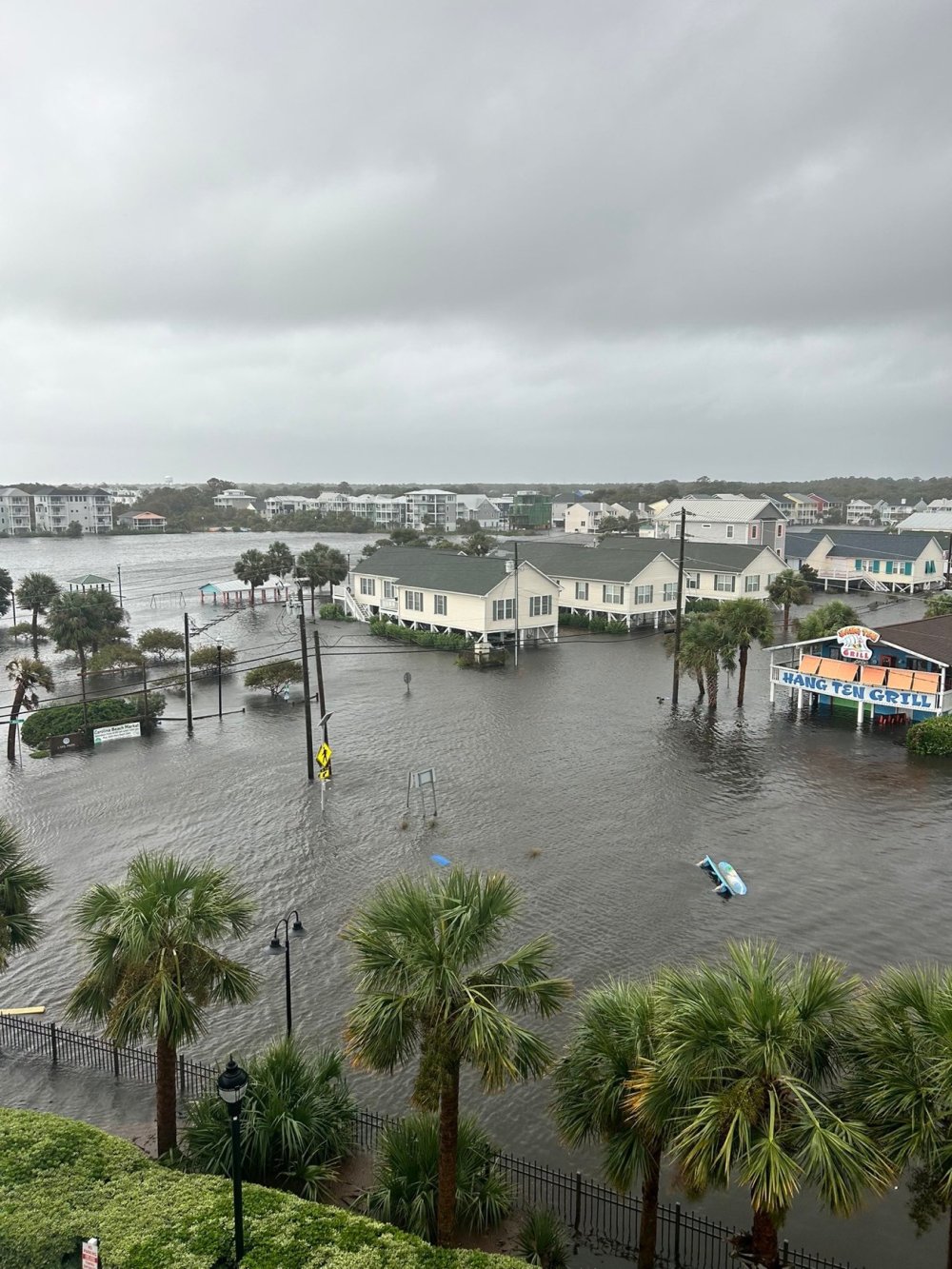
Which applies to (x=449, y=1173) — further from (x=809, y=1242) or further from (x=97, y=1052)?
(x=97, y=1052)

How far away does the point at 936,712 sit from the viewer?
112ft

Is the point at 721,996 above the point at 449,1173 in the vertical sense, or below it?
above

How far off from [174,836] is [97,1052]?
10.3 meters

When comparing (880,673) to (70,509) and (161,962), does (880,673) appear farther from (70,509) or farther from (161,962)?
(70,509)

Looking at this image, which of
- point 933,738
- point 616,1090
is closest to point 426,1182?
point 616,1090

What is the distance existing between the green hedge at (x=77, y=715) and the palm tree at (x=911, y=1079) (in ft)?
113

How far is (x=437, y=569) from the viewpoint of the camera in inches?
2354

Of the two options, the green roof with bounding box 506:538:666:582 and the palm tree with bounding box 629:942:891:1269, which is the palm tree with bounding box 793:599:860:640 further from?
the palm tree with bounding box 629:942:891:1269

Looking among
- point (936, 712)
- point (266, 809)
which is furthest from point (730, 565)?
point (266, 809)

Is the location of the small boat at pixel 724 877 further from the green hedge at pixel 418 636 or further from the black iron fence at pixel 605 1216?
the green hedge at pixel 418 636

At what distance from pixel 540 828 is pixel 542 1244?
50.7ft

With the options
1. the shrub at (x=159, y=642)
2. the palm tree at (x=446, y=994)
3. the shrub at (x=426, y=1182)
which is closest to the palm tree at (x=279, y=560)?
the shrub at (x=159, y=642)

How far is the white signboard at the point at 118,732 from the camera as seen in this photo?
3722 centimetres

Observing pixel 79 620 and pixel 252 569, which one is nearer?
pixel 79 620
